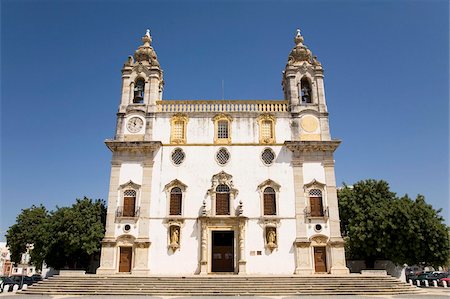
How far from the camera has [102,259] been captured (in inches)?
880

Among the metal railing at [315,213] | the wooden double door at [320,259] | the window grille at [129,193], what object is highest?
the window grille at [129,193]

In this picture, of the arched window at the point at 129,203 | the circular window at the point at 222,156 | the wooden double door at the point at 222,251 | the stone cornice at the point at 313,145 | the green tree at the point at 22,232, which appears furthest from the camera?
the green tree at the point at 22,232

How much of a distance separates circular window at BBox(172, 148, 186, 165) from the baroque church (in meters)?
0.07

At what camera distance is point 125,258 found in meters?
22.7

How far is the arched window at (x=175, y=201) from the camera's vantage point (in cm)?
2359

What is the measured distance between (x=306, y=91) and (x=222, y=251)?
13047mm

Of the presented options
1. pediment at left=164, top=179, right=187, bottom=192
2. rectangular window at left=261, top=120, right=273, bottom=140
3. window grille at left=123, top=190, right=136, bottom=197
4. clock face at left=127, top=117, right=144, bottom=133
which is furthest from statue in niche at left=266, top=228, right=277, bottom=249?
clock face at left=127, top=117, right=144, bottom=133

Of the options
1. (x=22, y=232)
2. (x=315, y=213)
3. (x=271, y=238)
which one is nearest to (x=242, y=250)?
(x=271, y=238)

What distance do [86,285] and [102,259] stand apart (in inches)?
125

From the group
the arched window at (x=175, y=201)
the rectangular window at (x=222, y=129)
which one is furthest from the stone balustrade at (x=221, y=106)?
the arched window at (x=175, y=201)

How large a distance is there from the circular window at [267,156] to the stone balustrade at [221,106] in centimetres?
313

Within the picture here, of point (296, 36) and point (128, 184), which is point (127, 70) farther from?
point (296, 36)

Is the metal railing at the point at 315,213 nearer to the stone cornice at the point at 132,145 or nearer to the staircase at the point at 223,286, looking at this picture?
the staircase at the point at 223,286

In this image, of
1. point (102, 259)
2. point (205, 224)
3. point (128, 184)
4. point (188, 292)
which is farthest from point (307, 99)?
point (102, 259)
